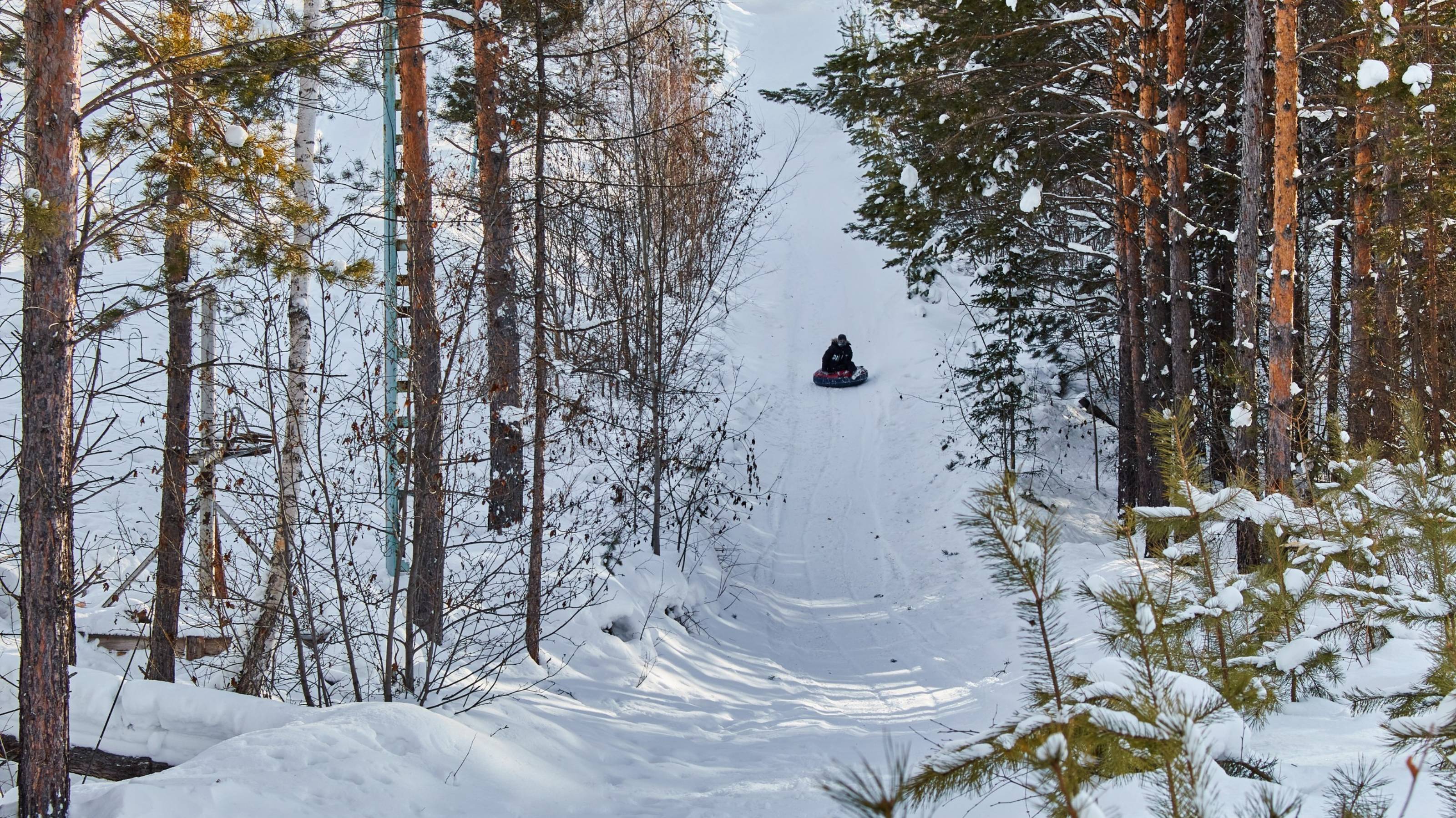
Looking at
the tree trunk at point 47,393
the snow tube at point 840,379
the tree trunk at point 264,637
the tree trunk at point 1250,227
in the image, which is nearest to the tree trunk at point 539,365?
the tree trunk at point 264,637

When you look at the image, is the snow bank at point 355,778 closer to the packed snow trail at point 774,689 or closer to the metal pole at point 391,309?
the packed snow trail at point 774,689

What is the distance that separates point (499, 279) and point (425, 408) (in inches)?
103

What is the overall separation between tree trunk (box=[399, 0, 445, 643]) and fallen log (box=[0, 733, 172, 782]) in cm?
158

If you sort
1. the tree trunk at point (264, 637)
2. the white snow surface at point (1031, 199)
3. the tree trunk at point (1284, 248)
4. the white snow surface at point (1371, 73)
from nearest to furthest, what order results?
the tree trunk at point (264, 637) → the white snow surface at point (1371, 73) → the tree trunk at point (1284, 248) → the white snow surface at point (1031, 199)

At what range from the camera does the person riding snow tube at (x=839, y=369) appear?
1945 centimetres

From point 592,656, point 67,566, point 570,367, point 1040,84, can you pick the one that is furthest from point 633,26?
point 67,566

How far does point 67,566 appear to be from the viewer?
13.8 feet

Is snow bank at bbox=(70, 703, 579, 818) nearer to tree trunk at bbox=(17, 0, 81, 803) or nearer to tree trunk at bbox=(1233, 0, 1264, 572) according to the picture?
tree trunk at bbox=(17, 0, 81, 803)

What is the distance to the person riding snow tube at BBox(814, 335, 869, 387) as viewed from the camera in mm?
19453

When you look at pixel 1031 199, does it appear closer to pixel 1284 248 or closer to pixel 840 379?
pixel 1284 248

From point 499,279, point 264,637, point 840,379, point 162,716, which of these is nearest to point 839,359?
point 840,379

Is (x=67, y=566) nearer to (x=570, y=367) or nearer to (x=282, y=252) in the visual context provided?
(x=282, y=252)

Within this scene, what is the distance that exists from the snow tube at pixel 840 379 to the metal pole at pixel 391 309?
483 inches

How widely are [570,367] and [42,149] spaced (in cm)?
1040
